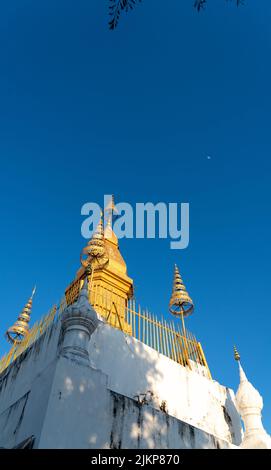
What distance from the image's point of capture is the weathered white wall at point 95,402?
A: 4.71 m

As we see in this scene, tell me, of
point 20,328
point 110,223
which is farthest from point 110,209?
point 20,328

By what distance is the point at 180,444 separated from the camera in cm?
577

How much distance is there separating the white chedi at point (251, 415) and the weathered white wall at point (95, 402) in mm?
1554

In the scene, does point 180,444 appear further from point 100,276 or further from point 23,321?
point 23,321

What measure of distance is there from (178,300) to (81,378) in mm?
9073

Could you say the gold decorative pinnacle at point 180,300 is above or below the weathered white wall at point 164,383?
above

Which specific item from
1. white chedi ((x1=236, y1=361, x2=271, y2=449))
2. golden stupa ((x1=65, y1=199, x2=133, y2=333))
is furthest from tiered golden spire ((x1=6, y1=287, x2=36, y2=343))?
white chedi ((x1=236, y1=361, x2=271, y2=449))

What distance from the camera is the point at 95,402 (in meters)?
5.13

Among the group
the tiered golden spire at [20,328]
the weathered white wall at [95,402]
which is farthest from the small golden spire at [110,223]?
the weathered white wall at [95,402]

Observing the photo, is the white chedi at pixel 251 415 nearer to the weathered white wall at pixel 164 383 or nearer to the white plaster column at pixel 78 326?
the weathered white wall at pixel 164 383

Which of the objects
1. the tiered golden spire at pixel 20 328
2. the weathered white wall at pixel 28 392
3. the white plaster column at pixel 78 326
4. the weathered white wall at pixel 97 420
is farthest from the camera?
the tiered golden spire at pixel 20 328

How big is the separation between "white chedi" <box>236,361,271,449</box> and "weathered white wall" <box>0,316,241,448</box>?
155 centimetres
